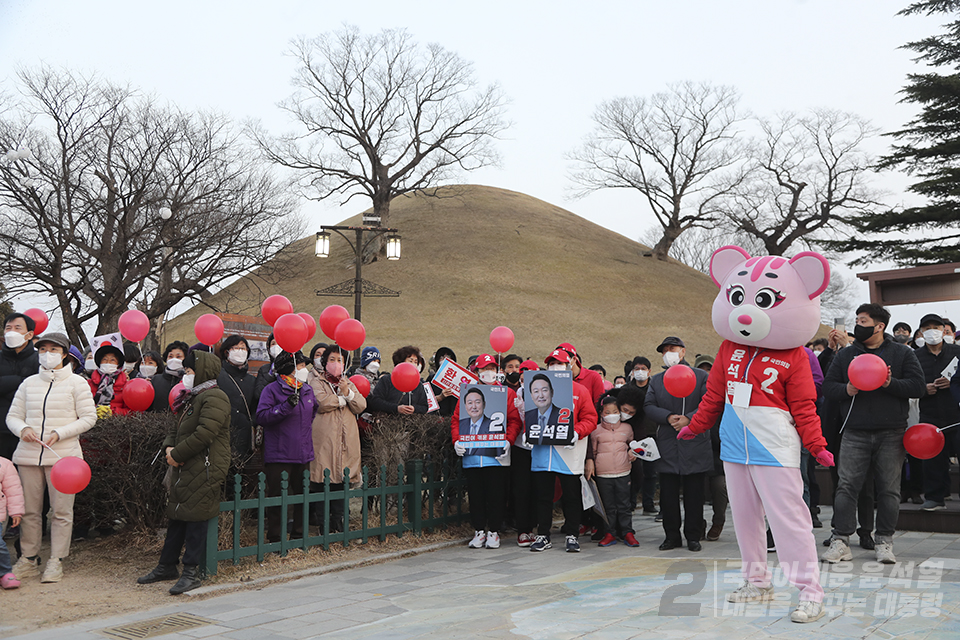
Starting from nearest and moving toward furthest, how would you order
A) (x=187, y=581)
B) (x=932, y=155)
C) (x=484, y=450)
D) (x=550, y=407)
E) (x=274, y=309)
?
(x=187, y=581) → (x=550, y=407) → (x=484, y=450) → (x=274, y=309) → (x=932, y=155)

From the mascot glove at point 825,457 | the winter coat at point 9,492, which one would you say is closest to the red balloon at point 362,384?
the winter coat at point 9,492

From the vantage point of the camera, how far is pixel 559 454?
7.65 m

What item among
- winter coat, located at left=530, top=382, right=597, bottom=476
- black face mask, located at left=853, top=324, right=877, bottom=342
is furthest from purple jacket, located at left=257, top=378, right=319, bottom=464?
black face mask, located at left=853, top=324, right=877, bottom=342

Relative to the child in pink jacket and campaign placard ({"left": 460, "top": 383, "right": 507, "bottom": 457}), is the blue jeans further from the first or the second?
the child in pink jacket

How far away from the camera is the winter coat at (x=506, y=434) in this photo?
7695 millimetres

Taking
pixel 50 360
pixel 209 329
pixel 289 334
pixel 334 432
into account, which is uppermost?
pixel 209 329

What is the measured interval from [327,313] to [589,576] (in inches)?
174

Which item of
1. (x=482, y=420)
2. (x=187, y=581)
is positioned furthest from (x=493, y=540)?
(x=187, y=581)

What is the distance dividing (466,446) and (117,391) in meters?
3.93

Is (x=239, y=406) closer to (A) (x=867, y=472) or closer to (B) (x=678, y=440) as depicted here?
(B) (x=678, y=440)

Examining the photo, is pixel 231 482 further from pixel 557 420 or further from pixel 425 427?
pixel 557 420

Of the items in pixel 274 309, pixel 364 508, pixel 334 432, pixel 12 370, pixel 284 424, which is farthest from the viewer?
pixel 274 309

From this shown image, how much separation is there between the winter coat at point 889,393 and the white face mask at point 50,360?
680cm

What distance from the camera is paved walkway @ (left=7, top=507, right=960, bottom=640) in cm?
457
